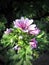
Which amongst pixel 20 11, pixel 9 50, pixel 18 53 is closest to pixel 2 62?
pixel 9 50

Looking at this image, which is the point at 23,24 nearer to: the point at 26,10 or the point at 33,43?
the point at 33,43

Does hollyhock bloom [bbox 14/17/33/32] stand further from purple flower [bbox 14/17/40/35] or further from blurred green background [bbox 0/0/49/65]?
blurred green background [bbox 0/0/49/65]

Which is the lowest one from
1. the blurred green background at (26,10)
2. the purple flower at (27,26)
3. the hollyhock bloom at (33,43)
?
the hollyhock bloom at (33,43)

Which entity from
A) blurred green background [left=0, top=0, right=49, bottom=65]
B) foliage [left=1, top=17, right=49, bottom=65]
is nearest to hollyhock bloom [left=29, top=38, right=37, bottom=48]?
foliage [left=1, top=17, right=49, bottom=65]

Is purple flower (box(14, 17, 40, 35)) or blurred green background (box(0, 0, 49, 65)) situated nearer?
purple flower (box(14, 17, 40, 35))

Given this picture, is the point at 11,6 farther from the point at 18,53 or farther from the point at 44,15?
the point at 18,53

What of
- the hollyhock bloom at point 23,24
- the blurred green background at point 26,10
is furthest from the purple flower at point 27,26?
the blurred green background at point 26,10

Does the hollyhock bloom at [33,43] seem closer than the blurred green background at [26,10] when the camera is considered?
Yes

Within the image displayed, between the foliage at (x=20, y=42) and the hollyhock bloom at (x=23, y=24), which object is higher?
the hollyhock bloom at (x=23, y=24)

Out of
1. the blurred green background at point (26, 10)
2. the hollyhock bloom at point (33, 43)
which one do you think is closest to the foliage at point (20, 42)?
the hollyhock bloom at point (33, 43)

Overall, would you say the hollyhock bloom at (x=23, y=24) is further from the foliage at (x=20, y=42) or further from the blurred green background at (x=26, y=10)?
the blurred green background at (x=26, y=10)

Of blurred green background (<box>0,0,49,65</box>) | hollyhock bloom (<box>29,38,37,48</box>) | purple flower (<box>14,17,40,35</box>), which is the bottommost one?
hollyhock bloom (<box>29,38,37,48</box>)
